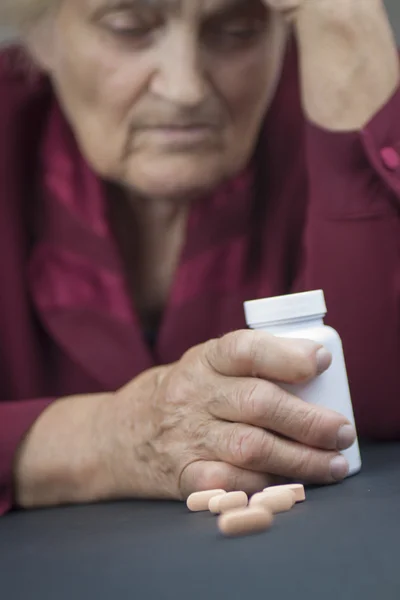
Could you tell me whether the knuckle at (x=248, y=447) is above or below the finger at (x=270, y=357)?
below

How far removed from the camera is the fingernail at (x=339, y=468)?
0.70m

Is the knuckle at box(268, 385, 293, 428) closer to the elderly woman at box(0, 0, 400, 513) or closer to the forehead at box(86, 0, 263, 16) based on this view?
the elderly woman at box(0, 0, 400, 513)

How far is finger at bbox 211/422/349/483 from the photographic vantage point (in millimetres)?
691

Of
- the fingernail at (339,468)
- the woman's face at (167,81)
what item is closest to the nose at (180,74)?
the woman's face at (167,81)

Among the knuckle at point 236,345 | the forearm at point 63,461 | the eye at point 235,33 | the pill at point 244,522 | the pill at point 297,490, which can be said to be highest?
the eye at point 235,33

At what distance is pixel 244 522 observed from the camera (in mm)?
556

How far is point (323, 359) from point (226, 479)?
0.42 feet

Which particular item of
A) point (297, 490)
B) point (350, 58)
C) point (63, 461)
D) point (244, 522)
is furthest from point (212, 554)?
point (350, 58)

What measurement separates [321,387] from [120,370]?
17.6 inches

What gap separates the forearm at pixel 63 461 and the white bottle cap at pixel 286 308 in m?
0.21

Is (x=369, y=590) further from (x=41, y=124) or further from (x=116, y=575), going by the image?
(x=41, y=124)

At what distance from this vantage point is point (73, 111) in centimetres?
117

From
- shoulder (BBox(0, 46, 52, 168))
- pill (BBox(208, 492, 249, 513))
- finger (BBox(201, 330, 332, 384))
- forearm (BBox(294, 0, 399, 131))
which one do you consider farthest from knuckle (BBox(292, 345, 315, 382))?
shoulder (BBox(0, 46, 52, 168))

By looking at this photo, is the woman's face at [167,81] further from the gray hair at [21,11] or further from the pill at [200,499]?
the pill at [200,499]
